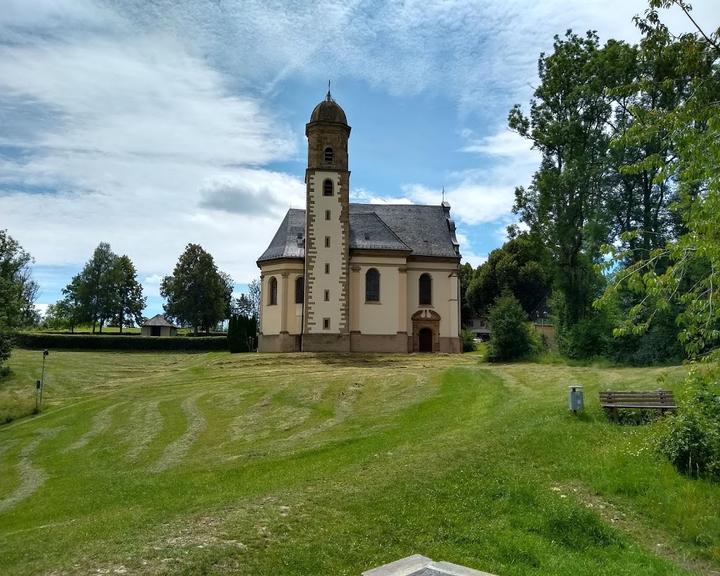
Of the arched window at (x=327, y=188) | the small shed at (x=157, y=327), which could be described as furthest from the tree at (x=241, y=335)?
the small shed at (x=157, y=327)

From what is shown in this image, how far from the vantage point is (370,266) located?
4328cm

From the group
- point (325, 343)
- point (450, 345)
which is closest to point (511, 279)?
point (450, 345)

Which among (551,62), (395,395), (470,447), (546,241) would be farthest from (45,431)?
(551,62)

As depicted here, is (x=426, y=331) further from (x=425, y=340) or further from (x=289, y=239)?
(x=289, y=239)

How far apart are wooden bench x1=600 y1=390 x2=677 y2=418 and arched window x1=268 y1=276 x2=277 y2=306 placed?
30963 millimetres

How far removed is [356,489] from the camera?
1044cm

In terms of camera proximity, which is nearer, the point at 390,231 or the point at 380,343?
the point at 380,343

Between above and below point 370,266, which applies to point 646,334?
below

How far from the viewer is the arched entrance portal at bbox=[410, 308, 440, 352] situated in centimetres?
4388

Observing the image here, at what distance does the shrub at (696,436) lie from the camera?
11.2m

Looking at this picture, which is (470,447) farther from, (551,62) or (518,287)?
(518,287)

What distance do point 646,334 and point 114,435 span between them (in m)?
24.0

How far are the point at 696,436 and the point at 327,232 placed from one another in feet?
108

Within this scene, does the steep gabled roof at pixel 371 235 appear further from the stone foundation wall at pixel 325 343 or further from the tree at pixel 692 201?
the tree at pixel 692 201
